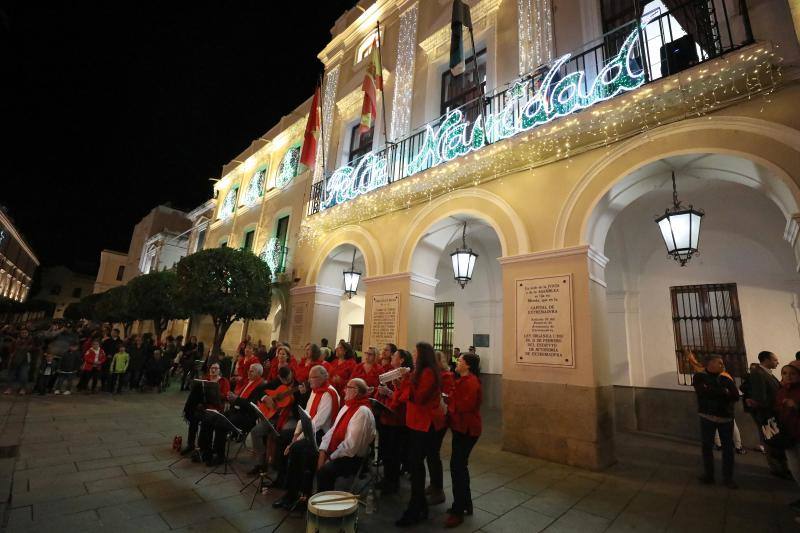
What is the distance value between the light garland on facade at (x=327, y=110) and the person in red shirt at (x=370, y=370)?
837 cm

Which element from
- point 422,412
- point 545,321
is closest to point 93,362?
point 422,412

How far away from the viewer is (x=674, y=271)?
820 cm

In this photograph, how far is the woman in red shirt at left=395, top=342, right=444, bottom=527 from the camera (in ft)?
11.8

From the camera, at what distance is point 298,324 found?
11.0 meters

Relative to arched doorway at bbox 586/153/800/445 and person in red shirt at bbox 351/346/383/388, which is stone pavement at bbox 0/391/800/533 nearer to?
person in red shirt at bbox 351/346/383/388

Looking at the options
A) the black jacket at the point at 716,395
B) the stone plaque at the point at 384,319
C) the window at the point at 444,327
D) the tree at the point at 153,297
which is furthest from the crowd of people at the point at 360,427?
the tree at the point at 153,297

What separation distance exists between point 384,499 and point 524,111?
21.2ft

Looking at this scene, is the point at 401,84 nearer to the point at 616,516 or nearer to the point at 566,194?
the point at 566,194

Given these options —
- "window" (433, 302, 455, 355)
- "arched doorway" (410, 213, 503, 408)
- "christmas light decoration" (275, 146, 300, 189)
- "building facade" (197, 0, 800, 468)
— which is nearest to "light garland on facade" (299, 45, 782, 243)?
"building facade" (197, 0, 800, 468)

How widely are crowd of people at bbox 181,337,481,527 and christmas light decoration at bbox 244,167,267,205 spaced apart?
41.7ft

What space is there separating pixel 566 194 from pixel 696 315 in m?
4.51

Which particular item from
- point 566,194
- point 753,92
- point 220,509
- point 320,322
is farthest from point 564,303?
point 320,322

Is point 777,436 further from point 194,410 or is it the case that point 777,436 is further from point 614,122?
point 194,410

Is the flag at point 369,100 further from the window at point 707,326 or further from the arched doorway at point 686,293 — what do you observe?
the window at point 707,326
